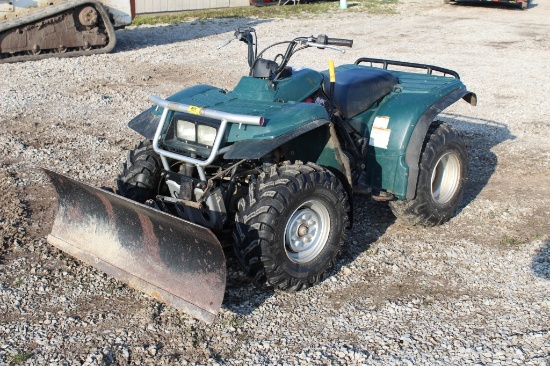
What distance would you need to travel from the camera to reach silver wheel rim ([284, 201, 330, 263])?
481cm

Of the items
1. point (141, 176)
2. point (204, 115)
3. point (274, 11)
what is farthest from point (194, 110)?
point (274, 11)

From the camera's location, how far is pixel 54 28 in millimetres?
12680

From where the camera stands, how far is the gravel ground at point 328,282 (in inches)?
166

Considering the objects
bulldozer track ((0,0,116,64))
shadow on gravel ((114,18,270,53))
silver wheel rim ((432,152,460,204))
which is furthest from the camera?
shadow on gravel ((114,18,270,53))

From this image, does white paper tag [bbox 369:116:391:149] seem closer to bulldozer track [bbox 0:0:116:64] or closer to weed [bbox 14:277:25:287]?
weed [bbox 14:277:25:287]

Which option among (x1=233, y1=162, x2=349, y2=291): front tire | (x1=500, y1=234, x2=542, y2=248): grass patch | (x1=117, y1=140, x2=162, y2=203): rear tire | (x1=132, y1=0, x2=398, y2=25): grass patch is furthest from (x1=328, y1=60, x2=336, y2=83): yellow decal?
(x1=132, y1=0, x2=398, y2=25): grass patch

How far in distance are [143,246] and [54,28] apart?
9010 mm

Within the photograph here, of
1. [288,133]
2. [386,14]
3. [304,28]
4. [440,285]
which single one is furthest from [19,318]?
[386,14]

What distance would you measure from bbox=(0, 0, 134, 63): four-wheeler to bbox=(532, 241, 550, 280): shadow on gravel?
967 centimetres

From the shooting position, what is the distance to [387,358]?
13.5 feet

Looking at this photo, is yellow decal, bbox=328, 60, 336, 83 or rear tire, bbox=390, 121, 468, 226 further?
rear tire, bbox=390, 121, 468, 226

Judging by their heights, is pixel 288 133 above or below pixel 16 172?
above

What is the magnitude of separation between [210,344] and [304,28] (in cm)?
1342

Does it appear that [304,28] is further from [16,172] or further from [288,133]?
[288,133]
